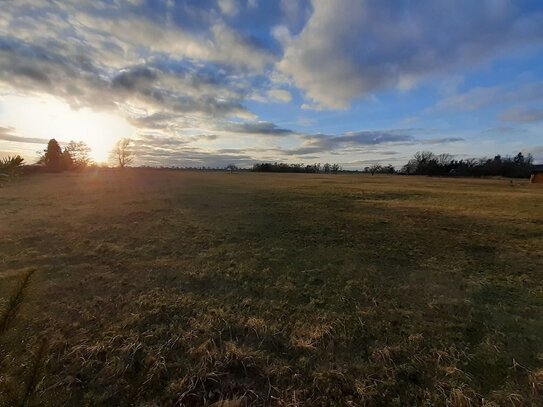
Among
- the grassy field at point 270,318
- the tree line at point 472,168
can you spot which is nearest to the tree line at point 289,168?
the tree line at point 472,168

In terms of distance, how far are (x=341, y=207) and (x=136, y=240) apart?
1271cm

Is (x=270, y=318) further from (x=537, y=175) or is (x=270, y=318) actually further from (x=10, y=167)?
(x=537, y=175)

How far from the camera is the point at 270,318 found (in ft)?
19.8

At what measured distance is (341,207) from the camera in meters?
19.9

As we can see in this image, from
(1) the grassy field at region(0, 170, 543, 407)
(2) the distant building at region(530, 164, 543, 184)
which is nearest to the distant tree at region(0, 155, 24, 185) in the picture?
(1) the grassy field at region(0, 170, 543, 407)

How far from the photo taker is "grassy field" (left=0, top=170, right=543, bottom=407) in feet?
14.0

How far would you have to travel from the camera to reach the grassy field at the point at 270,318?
4.27 m

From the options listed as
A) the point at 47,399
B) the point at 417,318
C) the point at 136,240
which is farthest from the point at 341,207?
the point at 47,399

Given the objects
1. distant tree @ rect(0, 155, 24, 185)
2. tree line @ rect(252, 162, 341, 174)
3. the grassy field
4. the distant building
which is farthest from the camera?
tree line @ rect(252, 162, 341, 174)

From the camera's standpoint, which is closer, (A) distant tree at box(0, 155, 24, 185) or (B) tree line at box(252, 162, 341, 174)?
(A) distant tree at box(0, 155, 24, 185)

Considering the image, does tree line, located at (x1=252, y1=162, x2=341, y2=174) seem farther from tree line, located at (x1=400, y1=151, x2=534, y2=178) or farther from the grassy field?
the grassy field

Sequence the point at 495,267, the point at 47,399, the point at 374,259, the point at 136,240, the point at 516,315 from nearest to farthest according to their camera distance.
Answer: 1. the point at 47,399
2. the point at 516,315
3. the point at 495,267
4. the point at 374,259
5. the point at 136,240

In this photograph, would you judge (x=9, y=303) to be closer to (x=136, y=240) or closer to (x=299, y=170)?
(x=136, y=240)

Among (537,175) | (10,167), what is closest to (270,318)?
(10,167)
